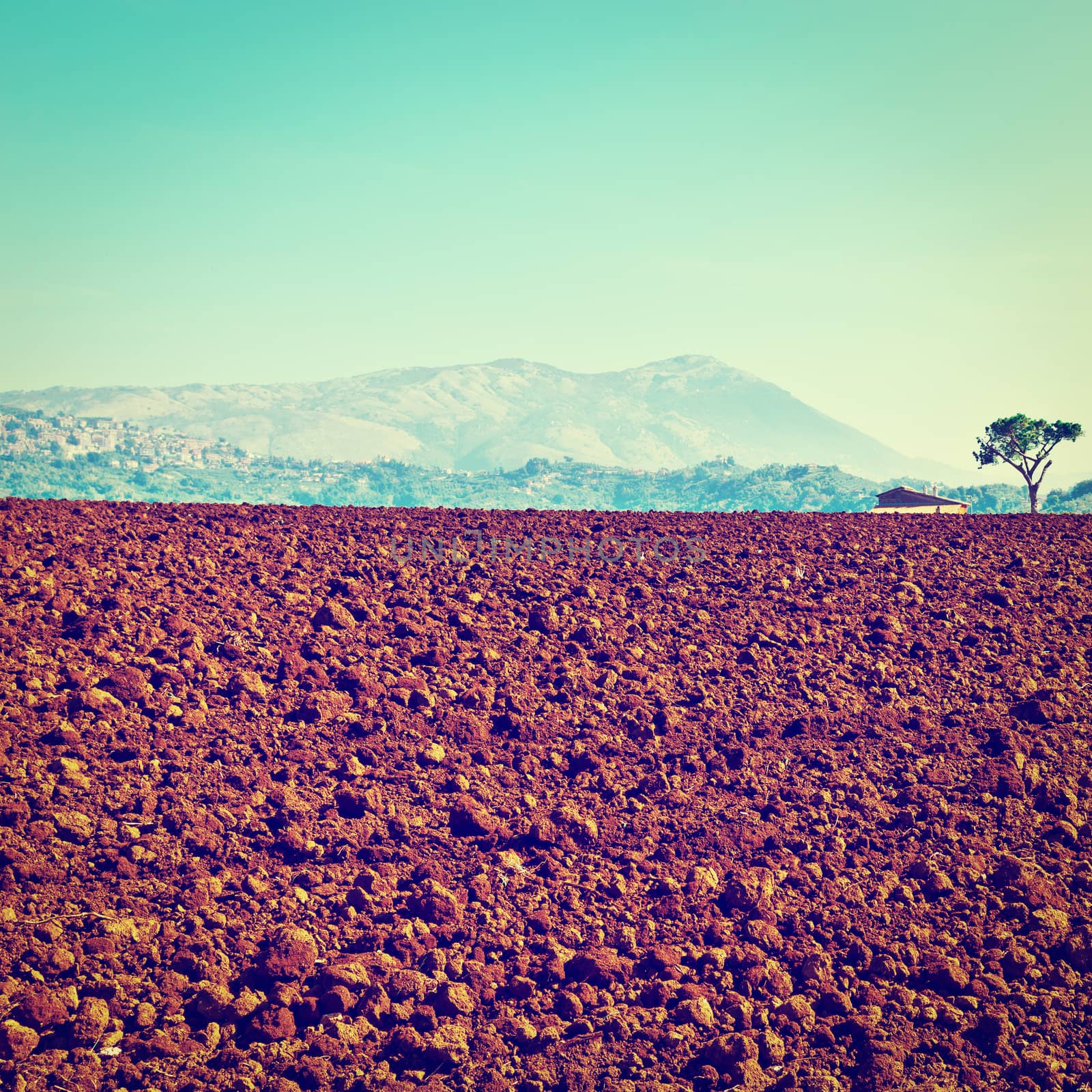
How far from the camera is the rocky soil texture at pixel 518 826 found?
6141 millimetres

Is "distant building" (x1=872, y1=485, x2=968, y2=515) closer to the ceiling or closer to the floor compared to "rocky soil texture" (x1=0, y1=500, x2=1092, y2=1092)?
closer to the ceiling

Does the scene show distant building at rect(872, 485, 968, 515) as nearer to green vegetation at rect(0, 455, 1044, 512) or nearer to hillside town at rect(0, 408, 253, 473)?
green vegetation at rect(0, 455, 1044, 512)

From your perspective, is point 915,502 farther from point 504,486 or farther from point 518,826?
→ point 504,486

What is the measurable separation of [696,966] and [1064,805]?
4167 mm

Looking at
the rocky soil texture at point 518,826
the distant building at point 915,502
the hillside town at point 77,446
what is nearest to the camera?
the rocky soil texture at point 518,826

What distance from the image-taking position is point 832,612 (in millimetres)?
12648

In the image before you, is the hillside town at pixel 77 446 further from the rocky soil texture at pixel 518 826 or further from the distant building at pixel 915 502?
the rocky soil texture at pixel 518 826

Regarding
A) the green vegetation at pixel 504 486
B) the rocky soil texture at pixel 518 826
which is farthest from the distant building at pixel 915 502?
the green vegetation at pixel 504 486

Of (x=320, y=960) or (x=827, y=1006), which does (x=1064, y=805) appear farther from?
(x=320, y=960)

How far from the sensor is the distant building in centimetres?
3597

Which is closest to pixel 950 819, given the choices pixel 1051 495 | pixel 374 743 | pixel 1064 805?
pixel 1064 805

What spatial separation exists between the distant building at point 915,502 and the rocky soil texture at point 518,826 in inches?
942

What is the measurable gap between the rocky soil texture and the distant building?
23.9 m

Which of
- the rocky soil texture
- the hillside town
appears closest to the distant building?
the rocky soil texture
